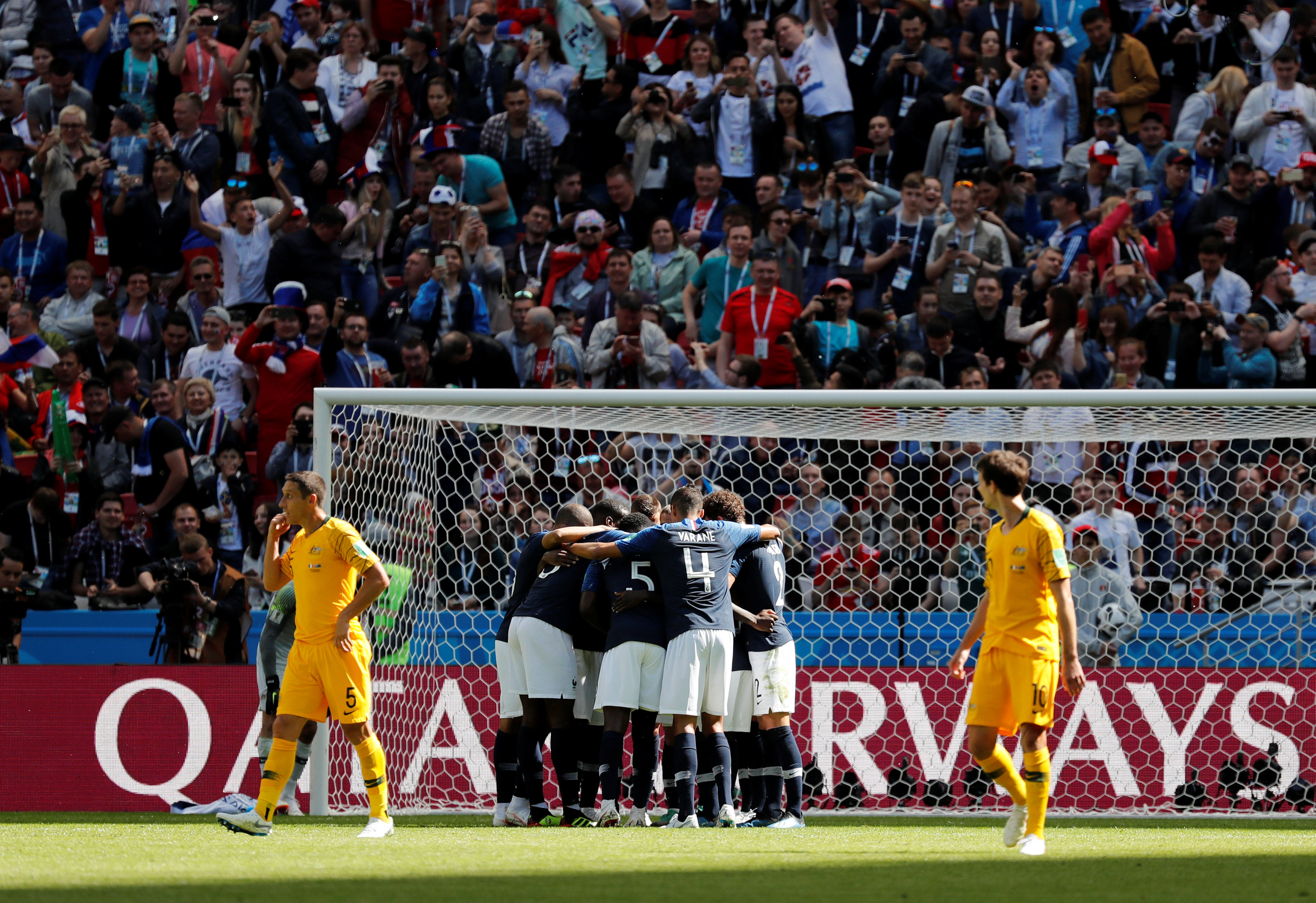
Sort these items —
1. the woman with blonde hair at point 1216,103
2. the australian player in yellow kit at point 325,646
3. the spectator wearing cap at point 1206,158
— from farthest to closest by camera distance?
the woman with blonde hair at point 1216,103 → the spectator wearing cap at point 1206,158 → the australian player in yellow kit at point 325,646

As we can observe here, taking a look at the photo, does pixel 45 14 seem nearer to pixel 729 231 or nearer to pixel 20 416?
pixel 20 416

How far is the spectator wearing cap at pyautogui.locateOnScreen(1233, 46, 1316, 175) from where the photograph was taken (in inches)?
571

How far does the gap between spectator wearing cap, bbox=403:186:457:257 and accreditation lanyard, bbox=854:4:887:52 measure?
4449mm

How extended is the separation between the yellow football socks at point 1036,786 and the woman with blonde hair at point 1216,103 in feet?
31.9

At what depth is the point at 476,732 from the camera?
34.7 feet

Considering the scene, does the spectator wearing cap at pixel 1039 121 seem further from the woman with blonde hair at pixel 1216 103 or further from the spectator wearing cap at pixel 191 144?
the spectator wearing cap at pixel 191 144

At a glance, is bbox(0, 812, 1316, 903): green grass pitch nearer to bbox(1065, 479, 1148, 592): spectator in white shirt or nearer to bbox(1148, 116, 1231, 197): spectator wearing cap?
bbox(1065, 479, 1148, 592): spectator in white shirt

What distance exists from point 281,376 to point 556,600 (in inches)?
212

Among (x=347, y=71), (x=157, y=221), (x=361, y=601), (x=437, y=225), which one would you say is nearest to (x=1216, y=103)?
(x=437, y=225)

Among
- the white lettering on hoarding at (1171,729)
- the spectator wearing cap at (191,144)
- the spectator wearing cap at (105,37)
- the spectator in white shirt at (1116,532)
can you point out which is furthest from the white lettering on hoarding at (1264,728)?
the spectator wearing cap at (105,37)

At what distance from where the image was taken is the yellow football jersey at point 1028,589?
7.04 metres

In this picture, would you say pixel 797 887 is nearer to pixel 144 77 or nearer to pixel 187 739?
pixel 187 739

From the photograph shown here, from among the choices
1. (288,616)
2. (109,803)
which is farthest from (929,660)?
(109,803)

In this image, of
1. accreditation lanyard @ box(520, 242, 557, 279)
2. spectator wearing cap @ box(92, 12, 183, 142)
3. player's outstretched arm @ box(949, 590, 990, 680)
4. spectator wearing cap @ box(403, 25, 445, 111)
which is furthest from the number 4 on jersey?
spectator wearing cap @ box(92, 12, 183, 142)
